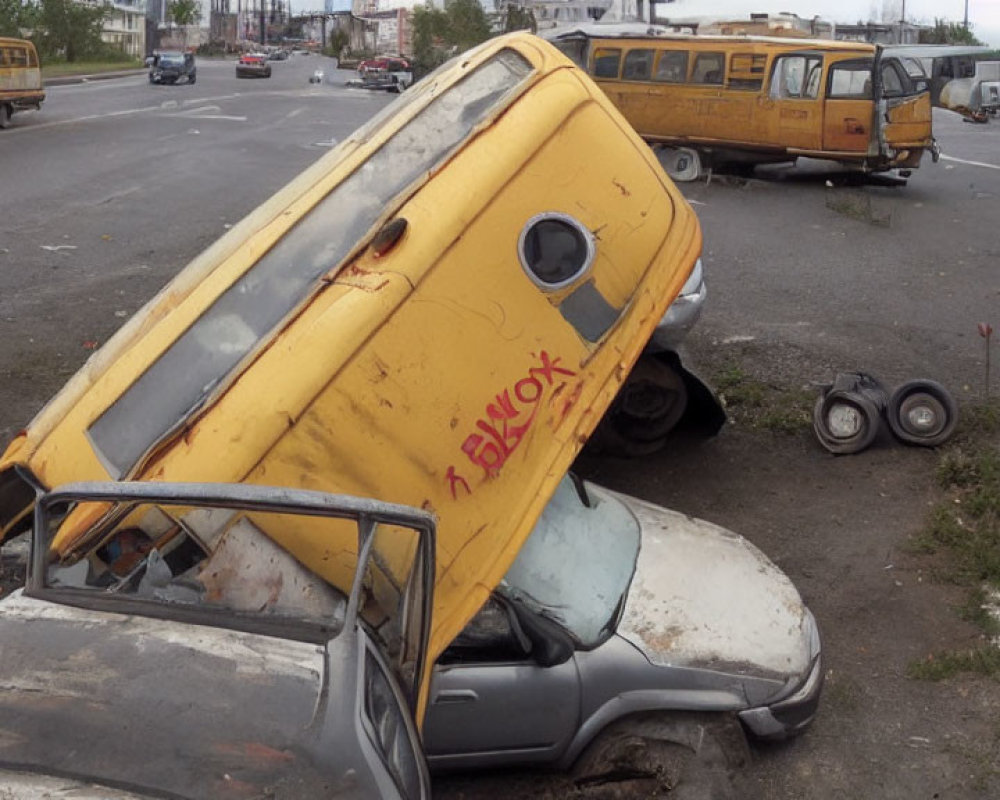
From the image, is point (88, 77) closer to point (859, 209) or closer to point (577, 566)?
point (859, 209)

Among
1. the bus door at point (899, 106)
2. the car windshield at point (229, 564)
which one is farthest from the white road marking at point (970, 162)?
the car windshield at point (229, 564)

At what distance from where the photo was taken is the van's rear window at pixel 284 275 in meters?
4.17

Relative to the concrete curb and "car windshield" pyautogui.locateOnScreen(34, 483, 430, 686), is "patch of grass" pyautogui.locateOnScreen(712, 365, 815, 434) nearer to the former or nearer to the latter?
"car windshield" pyautogui.locateOnScreen(34, 483, 430, 686)

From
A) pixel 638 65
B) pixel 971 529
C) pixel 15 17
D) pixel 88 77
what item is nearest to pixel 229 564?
pixel 971 529

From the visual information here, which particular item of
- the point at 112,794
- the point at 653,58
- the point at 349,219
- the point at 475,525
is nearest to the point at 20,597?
the point at 112,794

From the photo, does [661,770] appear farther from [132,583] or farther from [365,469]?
[132,583]

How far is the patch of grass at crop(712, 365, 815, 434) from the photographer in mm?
8133

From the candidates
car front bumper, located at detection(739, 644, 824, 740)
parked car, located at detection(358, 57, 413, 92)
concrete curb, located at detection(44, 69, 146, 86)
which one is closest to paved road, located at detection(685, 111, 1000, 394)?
car front bumper, located at detection(739, 644, 824, 740)

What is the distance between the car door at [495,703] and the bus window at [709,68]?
15955 mm

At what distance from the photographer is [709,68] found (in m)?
18.8

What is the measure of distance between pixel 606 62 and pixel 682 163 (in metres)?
2.29

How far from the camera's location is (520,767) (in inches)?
175

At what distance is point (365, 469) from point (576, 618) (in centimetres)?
103

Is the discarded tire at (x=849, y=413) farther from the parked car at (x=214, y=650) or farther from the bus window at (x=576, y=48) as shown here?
the bus window at (x=576, y=48)
